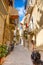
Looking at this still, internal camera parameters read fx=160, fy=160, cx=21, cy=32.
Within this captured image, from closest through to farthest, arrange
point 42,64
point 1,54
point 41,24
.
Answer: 1. point 42,64
2. point 1,54
3. point 41,24

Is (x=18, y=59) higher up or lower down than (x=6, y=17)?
lower down

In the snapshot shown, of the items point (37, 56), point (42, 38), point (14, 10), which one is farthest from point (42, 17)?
point (37, 56)

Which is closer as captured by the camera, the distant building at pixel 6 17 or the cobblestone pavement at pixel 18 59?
the cobblestone pavement at pixel 18 59

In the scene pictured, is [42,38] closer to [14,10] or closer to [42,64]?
[14,10]

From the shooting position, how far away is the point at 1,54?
7.98m

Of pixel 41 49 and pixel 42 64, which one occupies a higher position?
pixel 42 64

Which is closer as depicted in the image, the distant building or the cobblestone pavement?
the cobblestone pavement

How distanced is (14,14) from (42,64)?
48.5ft

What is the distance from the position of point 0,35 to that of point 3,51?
19.5 feet

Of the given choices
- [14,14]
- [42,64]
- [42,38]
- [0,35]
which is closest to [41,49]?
[42,38]

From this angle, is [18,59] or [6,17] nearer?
[18,59]

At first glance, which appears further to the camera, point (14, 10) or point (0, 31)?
point (14, 10)

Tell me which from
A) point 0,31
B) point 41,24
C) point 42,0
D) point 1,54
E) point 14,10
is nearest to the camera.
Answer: point 1,54

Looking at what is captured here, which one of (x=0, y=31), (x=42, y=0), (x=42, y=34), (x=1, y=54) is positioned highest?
(x=42, y=0)
